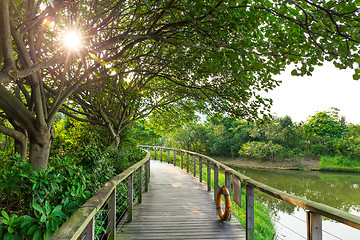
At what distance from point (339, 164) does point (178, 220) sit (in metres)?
26.8

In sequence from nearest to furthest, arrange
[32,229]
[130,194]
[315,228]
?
[32,229]
[315,228]
[130,194]

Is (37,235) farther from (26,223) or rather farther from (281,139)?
(281,139)

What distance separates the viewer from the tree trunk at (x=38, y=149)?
180 inches

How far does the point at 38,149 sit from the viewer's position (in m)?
4.63

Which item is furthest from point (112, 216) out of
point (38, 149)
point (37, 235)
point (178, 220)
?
point (38, 149)

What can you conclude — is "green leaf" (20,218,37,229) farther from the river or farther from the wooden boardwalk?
the river

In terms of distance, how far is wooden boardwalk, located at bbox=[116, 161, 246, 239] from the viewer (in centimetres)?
352

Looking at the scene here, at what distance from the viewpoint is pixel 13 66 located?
3242 millimetres

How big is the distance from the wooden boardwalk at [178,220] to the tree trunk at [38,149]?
2296 millimetres

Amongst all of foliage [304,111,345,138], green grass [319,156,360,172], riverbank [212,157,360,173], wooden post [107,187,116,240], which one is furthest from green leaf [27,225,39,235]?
foliage [304,111,345,138]

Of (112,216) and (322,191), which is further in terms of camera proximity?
(322,191)

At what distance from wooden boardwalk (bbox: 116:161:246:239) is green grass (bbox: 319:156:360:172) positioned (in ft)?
76.0

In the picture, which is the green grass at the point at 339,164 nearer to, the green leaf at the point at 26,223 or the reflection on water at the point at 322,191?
the reflection on water at the point at 322,191

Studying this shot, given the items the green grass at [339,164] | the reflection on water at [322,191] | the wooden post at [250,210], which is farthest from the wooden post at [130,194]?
the green grass at [339,164]
